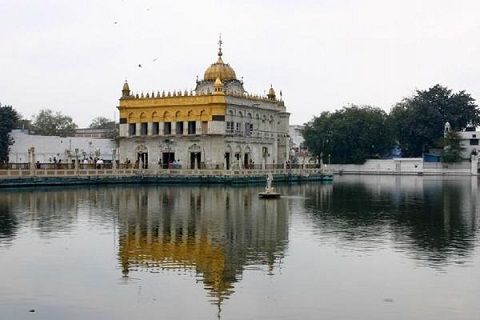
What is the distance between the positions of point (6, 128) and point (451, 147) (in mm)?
64320

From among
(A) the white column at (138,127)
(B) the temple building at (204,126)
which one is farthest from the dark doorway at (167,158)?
(A) the white column at (138,127)

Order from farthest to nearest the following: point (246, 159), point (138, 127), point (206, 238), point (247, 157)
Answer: point (138, 127) < point (247, 157) < point (246, 159) < point (206, 238)

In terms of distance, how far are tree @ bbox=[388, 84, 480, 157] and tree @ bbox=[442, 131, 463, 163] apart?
9.61 ft

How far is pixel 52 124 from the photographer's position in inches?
5261

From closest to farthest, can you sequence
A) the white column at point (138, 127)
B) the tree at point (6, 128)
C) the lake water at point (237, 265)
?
1. the lake water at point (237, 265)
2. the white column at point (138, 127)
3. the tree at point (6, 128)

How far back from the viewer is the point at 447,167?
117m

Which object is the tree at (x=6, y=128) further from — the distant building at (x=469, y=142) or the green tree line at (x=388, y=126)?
the distant building at (x=469, y=142)

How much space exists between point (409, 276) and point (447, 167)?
102m

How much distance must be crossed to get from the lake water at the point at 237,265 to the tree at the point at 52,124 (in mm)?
97640

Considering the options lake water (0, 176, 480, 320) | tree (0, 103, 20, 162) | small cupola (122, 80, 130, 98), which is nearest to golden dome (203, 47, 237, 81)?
small cupola (122, 80, 130, 98)

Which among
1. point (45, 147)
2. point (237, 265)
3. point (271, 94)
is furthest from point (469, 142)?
point (237, 265)

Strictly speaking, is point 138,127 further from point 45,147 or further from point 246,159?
point 45,147

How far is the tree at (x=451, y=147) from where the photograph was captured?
4493 inches

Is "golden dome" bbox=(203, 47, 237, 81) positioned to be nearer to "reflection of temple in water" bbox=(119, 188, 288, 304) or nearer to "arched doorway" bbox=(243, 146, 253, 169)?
"arched doorway" bbox=(243, 146, 253, 169)
